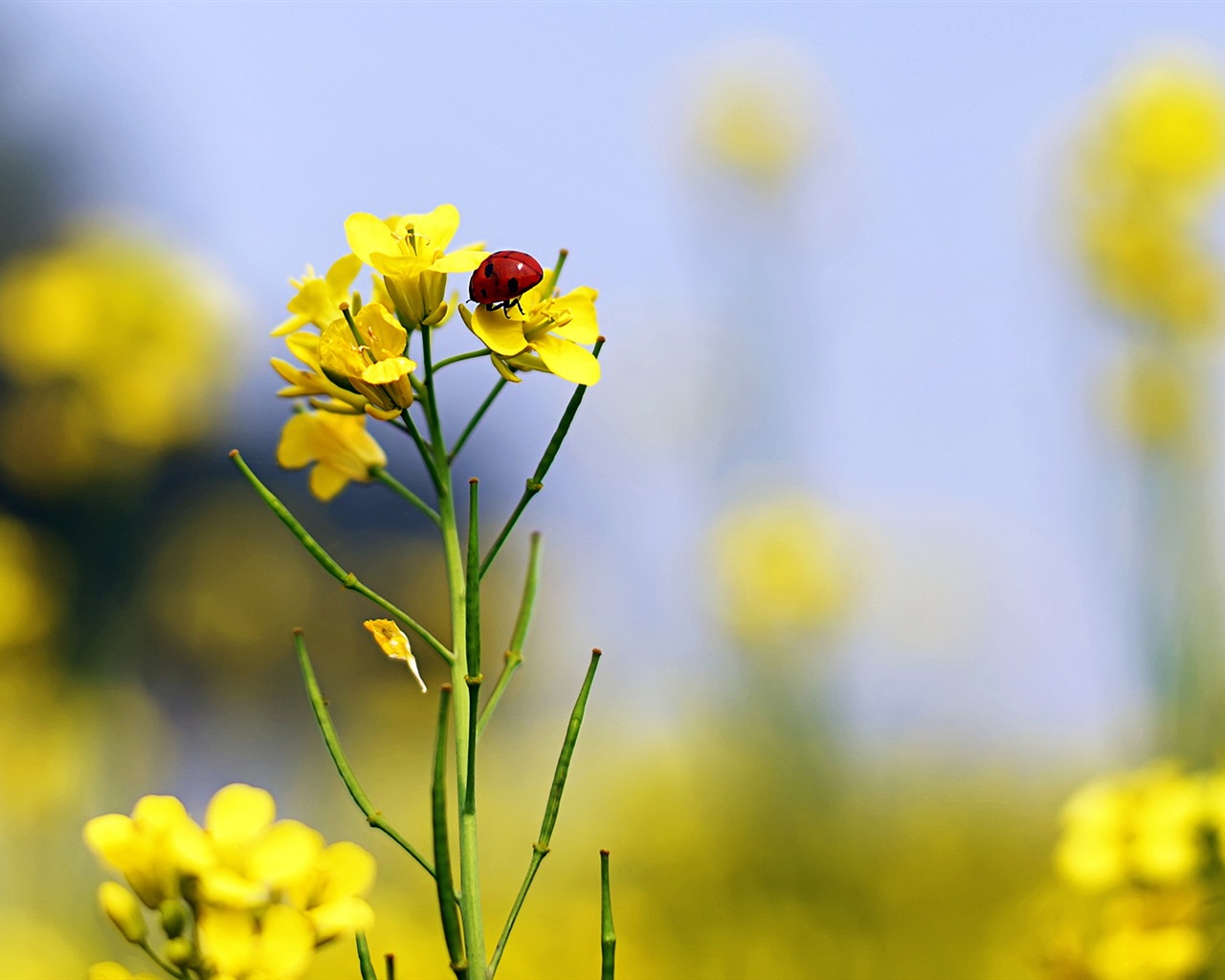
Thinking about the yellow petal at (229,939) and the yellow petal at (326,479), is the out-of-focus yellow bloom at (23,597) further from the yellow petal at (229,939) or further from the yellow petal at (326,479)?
the yellow petal at (229,939)

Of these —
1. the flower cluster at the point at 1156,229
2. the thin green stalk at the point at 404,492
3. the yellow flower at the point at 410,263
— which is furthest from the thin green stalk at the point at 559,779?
the flower cluster at the point at 1156,229

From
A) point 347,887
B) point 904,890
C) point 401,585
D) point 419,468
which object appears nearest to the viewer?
point 347,887

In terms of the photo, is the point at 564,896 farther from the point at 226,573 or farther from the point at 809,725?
the point at 226,573

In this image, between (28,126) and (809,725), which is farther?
(28,126)

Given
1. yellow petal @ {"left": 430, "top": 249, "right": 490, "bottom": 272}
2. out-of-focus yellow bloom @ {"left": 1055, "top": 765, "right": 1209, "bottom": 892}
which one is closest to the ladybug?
yellow petal @ {"left": 430, "top": 249, "right": 490, "bottom": 272}

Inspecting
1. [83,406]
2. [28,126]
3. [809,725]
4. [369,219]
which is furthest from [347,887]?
[28,126]

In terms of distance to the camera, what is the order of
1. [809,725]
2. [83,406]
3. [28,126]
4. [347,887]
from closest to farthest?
[347,887] < [809,725] < [83,406] < [28,126]

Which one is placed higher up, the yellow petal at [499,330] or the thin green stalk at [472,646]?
the yellow petal at [499,330]
